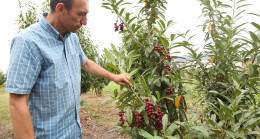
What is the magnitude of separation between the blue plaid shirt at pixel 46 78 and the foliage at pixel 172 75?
35cm

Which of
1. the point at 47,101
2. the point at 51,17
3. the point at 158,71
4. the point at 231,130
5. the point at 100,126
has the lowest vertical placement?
the point at 100,126

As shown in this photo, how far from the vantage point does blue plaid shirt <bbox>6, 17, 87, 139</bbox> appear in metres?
1.38

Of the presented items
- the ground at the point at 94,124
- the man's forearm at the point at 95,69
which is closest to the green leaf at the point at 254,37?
the man's forearm at the point at 95,69

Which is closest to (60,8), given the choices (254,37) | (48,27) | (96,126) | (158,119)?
(48,27)

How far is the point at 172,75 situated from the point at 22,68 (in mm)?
1331

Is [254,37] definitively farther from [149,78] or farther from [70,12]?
[70,12]

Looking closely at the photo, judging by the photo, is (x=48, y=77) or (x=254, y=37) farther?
(x=254, y=37)

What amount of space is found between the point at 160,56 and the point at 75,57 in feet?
2.61

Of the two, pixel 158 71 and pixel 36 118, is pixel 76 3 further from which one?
pixel 158 71

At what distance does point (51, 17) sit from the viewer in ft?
5.46

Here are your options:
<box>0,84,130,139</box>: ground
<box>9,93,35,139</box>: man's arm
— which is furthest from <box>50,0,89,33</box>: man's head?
<box>0,84,130,139</box>: ground

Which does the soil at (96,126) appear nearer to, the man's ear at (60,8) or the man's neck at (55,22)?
the man's neck at (55,22)

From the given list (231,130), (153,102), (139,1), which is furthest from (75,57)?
(231,130)

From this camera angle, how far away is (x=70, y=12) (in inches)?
61.2
